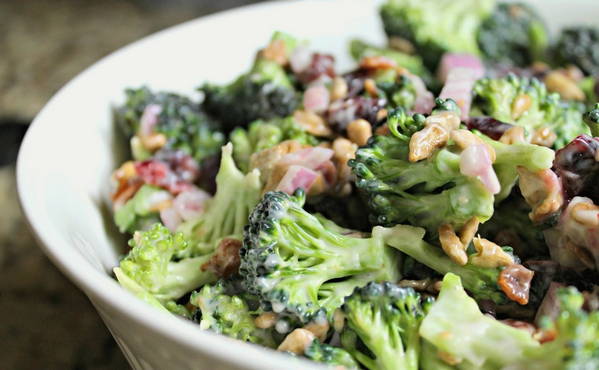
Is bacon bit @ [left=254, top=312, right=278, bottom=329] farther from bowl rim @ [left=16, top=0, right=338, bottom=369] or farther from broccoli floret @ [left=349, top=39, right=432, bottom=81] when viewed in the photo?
broccoli floret @ [left=349, top=39, right=432, bottom=81]

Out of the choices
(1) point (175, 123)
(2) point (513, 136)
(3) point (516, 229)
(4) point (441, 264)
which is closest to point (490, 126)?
(2) point (513, 136)

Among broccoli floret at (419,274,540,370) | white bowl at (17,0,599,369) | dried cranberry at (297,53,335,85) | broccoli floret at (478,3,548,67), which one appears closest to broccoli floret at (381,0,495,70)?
broccoli floret at (478,3,548,67)

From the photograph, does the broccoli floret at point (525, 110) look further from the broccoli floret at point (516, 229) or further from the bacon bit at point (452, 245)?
the bacon bit at point (452, 245)

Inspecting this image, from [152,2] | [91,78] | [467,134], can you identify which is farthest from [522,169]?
Answer: [152,2]

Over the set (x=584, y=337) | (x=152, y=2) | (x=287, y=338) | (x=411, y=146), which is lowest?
(x=152, y=2)

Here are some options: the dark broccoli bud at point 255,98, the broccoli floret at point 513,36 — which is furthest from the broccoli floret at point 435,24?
the dark broccoli bud at point 255,98

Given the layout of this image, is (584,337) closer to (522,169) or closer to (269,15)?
(522,169)
